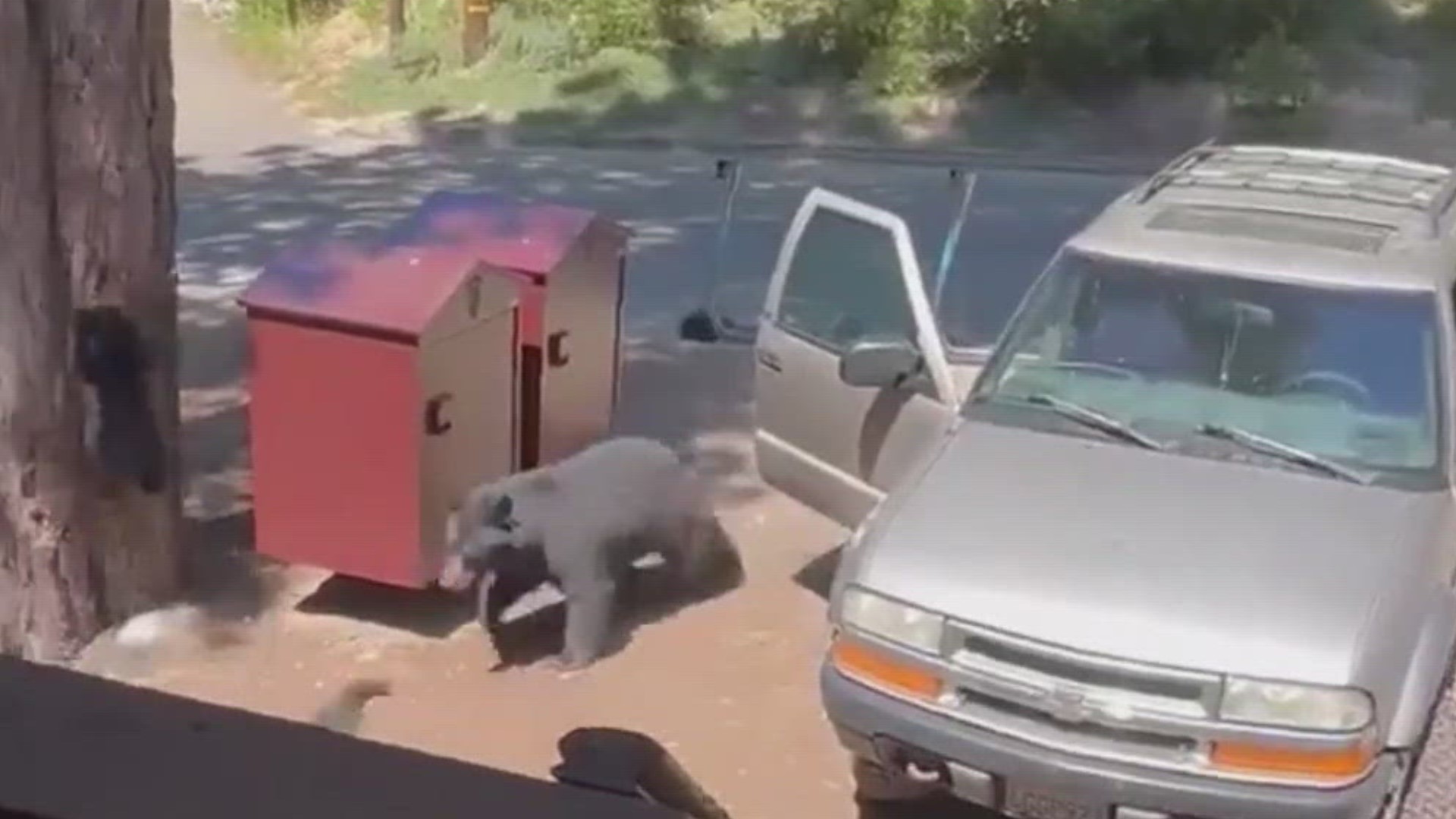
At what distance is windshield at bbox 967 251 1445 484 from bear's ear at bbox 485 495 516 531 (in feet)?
5.22

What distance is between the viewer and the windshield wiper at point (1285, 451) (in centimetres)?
596

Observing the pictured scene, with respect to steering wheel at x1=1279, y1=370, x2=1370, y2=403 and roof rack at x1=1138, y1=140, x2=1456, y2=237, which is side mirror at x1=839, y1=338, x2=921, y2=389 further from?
steering wheel at x1=1279, y1=370, x2=1370, y2=403

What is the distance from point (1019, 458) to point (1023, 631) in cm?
86

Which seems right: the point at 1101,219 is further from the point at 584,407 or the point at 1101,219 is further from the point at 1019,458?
the point at 584,407

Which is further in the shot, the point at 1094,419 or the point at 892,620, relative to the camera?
the point at 1094,419

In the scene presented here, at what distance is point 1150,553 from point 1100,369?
0.93 m

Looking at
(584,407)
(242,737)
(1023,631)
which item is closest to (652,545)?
(584,407)

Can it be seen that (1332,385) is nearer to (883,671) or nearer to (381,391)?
(883,671)

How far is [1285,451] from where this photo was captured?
238 inches

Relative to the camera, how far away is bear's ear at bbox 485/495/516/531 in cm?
718

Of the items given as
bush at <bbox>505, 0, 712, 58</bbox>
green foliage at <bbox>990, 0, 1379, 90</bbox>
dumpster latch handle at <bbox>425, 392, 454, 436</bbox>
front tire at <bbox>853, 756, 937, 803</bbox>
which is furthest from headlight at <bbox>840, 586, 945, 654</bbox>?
bush at <bbox>505, 0, 712, 58</bbox>

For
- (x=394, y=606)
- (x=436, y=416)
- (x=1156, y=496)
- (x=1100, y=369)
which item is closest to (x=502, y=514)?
(x=436, y=416)

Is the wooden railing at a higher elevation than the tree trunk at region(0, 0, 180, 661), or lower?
higher

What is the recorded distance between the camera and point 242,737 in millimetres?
1746
